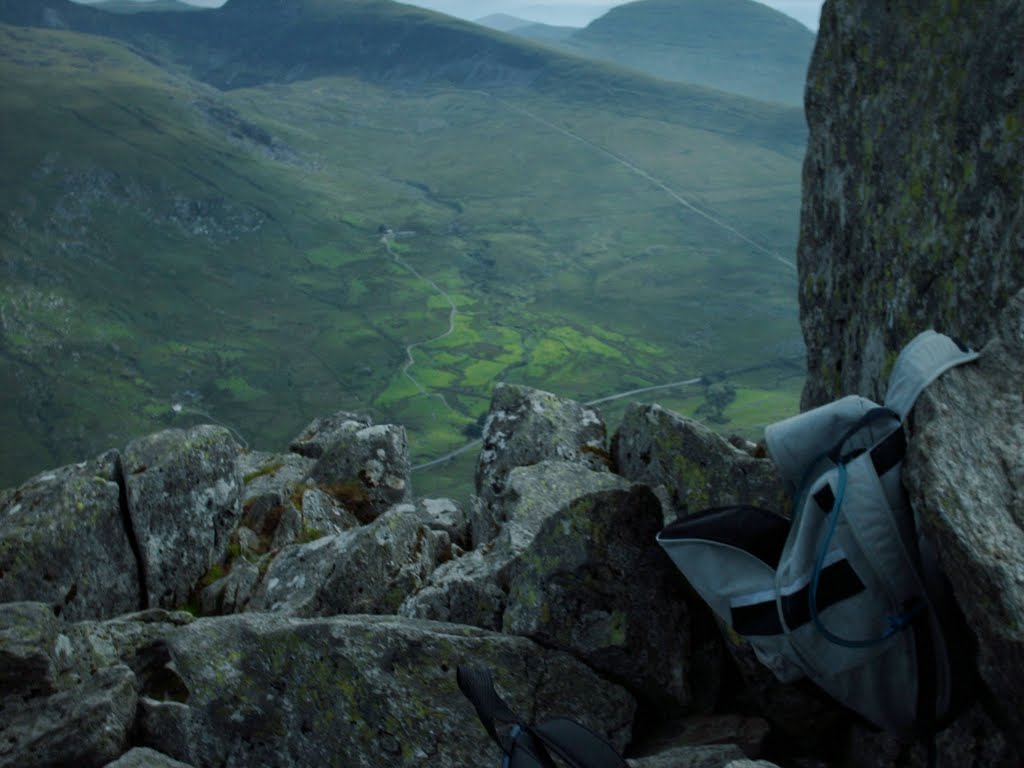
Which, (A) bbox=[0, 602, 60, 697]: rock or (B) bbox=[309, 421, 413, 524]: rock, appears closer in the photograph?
(A) bbox=[0, 602, 60, 697]: rock

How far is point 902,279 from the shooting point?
11.1 metres

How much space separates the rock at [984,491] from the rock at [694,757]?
301 cm

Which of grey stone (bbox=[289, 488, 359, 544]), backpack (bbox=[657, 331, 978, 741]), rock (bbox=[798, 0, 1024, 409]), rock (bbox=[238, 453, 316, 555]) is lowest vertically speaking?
rock (bbox=[238, 453, 316, 555])

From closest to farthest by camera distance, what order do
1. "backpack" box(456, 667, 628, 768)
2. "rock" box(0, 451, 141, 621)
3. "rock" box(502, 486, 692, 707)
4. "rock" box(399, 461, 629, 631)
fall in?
"backpack" box(456, 667, 628, 768), "rock" box(502, 486, 692, 707), "rock" box(399, 461, 629, 631), "rock" box(0, 451, 141, 621)

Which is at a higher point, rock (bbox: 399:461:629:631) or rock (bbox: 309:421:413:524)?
rock (bbox: 399:461:629:631)

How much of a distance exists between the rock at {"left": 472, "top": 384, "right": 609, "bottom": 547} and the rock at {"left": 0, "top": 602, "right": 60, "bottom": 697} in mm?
10802

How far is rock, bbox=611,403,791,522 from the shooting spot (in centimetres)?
1265

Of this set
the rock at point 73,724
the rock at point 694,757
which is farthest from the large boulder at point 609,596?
the rock at point 73,724

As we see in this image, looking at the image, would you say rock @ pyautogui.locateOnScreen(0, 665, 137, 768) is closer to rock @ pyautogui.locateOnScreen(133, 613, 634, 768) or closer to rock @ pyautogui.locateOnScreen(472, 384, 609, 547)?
rock @ pyautogui.locateOnScreen(133, 613, 634, 768)

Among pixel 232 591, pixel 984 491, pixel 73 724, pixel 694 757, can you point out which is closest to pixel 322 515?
pixel 232 591

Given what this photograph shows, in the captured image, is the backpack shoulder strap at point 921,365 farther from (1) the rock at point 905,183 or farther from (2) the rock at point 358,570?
(2) the rock at point 358,570

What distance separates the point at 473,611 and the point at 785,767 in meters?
5.87

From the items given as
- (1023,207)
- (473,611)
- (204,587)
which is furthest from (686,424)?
(204,587)

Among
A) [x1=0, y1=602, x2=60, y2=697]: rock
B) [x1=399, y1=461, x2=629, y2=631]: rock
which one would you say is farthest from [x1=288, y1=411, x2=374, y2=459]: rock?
[x1=0, y1=602, x2=60, y2=697]: rock
